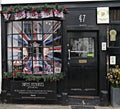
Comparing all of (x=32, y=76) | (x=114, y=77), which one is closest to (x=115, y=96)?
(x=114, y=77)

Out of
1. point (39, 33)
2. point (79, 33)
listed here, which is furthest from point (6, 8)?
point (79, 33)

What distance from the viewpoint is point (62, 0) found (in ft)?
25.7

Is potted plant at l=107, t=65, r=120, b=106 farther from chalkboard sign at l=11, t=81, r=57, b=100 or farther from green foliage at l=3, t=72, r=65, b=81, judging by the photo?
chalkboard sign at l=11, t=81, r=57, b=100

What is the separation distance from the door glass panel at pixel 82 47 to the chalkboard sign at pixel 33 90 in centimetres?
127

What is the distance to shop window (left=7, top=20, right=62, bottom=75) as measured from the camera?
8.06 meters

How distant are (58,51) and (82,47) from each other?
80cm

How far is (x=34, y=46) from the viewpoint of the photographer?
8.14 m

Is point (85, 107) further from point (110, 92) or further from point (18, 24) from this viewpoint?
point (18, 24)

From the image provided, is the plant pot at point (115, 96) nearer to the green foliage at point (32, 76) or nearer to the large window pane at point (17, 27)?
the green foliage at point (32, 76)

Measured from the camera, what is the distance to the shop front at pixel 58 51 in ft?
25.8

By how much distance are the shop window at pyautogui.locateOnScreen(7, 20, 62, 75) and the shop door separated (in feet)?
1.38

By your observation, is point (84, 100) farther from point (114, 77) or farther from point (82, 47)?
point (82, 47)

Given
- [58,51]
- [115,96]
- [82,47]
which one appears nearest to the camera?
[115,96]

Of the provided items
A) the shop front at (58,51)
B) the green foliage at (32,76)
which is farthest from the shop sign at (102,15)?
the green foliage at (32,76)
